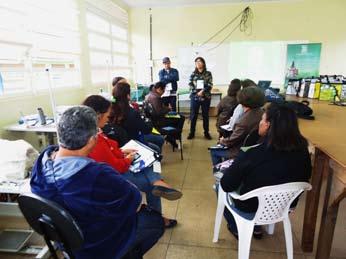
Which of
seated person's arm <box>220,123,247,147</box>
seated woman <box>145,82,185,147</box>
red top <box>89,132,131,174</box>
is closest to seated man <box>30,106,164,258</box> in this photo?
red top <box>89,132,131,174</box>

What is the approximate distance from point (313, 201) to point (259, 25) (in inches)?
225

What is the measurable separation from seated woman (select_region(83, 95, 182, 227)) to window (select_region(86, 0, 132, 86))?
3.42m

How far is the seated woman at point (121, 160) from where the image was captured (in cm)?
163

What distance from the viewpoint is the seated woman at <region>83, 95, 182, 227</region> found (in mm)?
1628

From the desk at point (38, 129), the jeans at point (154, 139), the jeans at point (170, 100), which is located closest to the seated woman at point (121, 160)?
the desk at point (38, 129)

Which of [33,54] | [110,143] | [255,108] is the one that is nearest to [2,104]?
[33,54]

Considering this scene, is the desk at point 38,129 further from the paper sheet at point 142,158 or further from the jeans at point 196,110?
the jeans at point 196,110

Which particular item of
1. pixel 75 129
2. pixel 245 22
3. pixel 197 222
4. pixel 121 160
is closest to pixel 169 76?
pixel 245 22

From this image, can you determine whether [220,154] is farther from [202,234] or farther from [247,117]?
[202,234]

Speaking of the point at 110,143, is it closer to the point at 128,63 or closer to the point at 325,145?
the point at 325,145

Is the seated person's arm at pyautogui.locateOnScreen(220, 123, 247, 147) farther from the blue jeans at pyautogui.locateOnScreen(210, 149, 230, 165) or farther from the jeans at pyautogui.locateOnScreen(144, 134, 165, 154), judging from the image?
the jeans at pyautogui.locateOnScreen(144, 134, 165, 154)

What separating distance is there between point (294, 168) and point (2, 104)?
2.90 m

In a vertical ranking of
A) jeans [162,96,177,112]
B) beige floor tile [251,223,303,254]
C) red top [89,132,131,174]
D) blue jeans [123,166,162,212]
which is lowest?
beige floor tile [251,223,303,254]

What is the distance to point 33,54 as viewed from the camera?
3.48 meters
